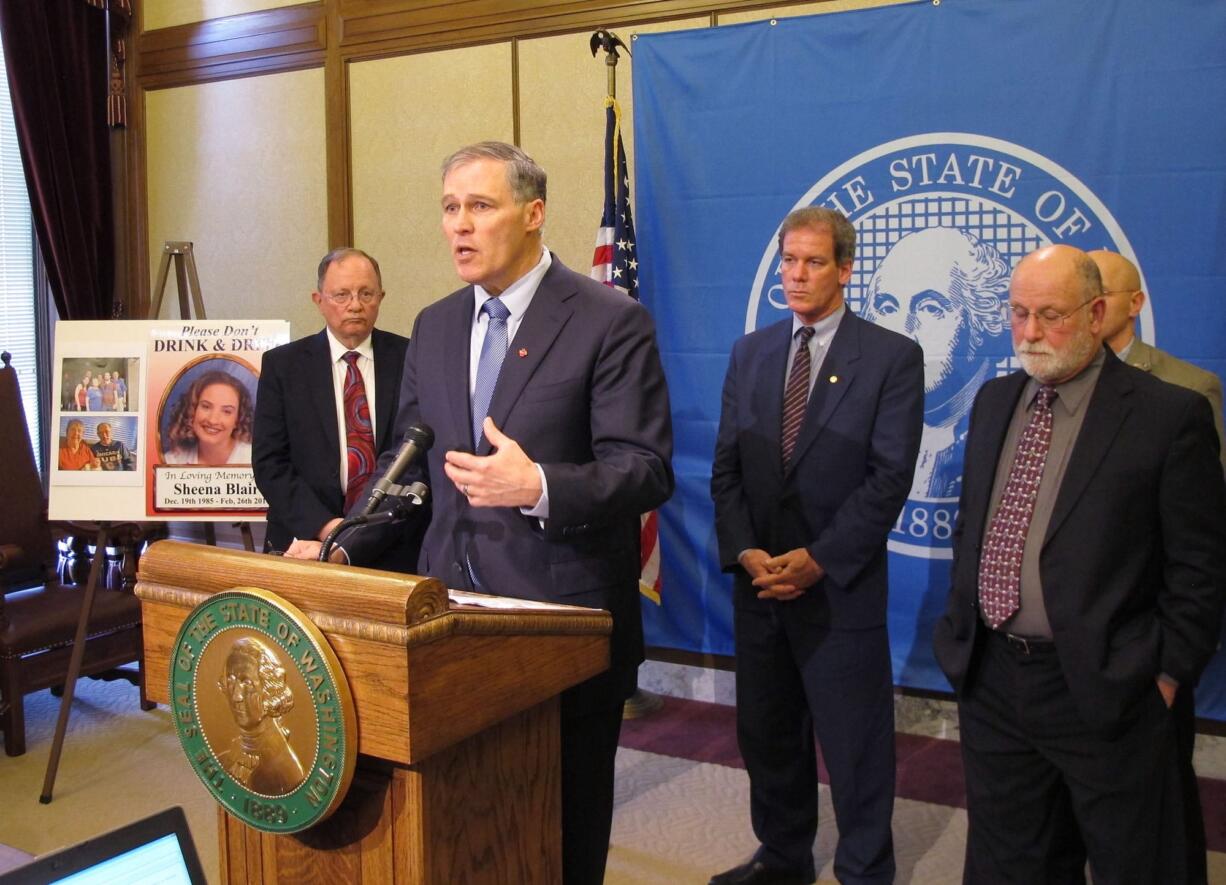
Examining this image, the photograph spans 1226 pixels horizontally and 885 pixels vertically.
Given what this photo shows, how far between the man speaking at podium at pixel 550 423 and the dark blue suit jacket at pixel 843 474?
846mm

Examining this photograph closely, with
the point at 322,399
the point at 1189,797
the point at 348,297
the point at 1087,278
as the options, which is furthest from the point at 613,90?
the point at 1189,797

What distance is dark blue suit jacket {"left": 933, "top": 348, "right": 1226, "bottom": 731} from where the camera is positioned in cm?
197

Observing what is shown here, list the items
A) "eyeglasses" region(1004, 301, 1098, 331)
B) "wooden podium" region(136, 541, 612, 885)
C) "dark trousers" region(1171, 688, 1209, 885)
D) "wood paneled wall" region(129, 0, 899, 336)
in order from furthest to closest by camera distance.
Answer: "wood paneled wall" region(129, 0, 899, 336) → "dark trousers" region(1171, 688, 1209, 885) → "eyeglasses" region(1004, 301, 1098, 331) → "wooden podium" region(136, 541, 612, 885)

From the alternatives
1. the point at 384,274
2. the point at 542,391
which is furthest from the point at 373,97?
the point at 542,391

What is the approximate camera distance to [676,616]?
4.01 m

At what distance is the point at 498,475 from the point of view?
4.95ft

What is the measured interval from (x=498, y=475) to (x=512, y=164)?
1.97 ft

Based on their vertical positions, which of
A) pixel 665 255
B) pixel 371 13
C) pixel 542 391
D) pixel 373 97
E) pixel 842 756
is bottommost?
pixel 842 756

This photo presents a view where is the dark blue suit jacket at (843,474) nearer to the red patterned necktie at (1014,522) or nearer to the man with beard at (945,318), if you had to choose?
the red patterned necktie at (1014,522)

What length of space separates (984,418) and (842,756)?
883 mm

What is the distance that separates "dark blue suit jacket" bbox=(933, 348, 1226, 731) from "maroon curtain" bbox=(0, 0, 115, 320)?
4.90 m

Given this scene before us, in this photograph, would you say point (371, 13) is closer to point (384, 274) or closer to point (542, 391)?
point (384, 274)

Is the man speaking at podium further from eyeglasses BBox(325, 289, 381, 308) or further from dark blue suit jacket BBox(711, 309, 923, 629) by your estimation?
eyeglasses BBox(325, 289, 381, 308)

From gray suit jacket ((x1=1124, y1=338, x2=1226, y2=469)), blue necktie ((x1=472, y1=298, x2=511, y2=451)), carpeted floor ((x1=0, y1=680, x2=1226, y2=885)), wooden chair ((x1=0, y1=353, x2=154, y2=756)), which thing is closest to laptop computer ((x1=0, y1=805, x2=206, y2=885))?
blue necktie ((x1=472, y1=298, x2=511, y2=451))
